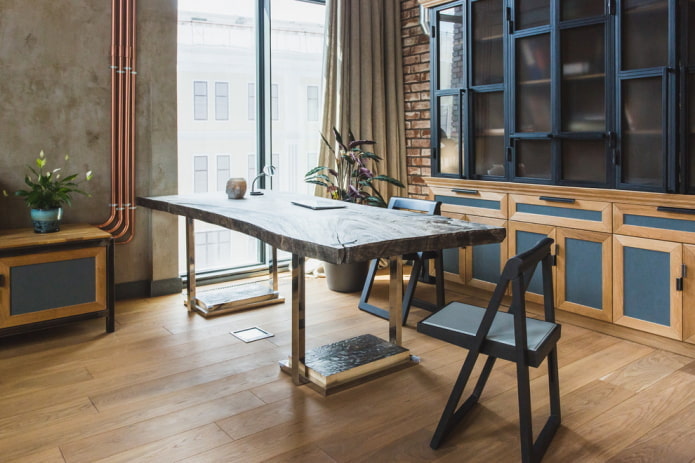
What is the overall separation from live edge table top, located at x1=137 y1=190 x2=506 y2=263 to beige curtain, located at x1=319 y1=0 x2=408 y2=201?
1866mm

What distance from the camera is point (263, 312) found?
4.07 metres

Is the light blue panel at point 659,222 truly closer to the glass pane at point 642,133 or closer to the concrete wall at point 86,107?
the glass pane at point 642,133

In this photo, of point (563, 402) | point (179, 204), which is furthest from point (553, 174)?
point (179, 204)

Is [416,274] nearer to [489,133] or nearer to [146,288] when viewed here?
[489,133]

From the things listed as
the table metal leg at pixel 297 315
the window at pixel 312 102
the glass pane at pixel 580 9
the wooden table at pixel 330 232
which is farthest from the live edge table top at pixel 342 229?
the window at pixel 312 102

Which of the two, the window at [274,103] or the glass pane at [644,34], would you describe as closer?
the glass pane at [644,34]

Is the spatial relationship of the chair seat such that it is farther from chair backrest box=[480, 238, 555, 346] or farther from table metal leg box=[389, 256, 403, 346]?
table metal leg box=[389, 256, 403, 346]

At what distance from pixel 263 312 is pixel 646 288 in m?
2.37

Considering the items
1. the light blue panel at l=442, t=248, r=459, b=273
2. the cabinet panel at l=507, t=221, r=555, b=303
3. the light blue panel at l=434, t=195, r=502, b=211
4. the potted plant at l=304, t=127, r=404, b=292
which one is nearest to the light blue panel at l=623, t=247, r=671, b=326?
the cabinet panel at l=507, t=221, r=555, b=303

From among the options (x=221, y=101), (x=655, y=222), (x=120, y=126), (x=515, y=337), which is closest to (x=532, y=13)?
(x=655, y=222)

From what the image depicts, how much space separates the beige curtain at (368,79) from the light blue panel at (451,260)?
1.04m

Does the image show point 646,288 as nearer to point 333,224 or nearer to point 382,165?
point 333,224

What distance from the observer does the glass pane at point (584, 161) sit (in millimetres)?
3615

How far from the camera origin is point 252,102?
515 cm
